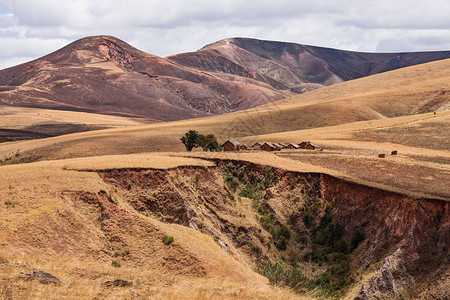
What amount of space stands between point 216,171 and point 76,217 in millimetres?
18577

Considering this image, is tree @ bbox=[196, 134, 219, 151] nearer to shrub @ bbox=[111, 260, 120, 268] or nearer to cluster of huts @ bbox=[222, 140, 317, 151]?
cluster of huts @ bbox=[222, 140, 317, 151]

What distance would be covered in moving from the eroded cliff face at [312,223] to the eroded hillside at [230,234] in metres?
0.08

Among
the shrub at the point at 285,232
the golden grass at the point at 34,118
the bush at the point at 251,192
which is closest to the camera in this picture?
the shrub at the point at 285,232

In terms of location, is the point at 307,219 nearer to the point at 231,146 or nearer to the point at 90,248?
the point at 90,248

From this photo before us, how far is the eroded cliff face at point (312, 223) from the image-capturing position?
88.8 feet

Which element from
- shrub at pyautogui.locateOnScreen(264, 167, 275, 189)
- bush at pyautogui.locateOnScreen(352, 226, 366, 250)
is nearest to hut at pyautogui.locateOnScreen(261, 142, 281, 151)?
shrub at pyautogui.locateOnScreen(264, 167, 275, 189)

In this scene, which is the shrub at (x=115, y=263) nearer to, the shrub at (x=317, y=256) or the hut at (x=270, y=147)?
the shrub at (x=317, y=256)

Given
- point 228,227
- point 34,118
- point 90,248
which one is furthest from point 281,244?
point 34,118

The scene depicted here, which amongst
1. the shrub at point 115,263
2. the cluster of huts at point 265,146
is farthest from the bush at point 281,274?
the cluster of huts at point 265,146

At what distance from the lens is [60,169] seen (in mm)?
32688

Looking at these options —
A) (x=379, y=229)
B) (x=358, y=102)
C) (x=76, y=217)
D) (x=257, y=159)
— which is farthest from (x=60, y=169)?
(x=358, y=102)

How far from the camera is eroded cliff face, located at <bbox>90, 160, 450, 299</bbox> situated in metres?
27.1

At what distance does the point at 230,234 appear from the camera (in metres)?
34.4

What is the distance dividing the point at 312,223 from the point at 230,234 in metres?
7.36
